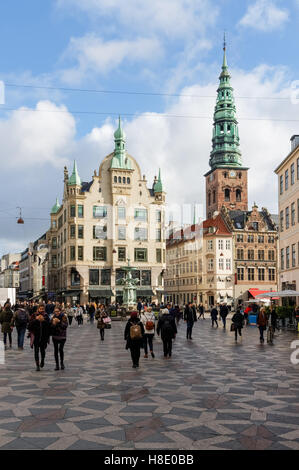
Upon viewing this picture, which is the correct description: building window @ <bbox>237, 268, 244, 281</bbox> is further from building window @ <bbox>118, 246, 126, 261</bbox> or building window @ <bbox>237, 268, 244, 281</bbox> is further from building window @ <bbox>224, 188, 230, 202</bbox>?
building window @ <bbox>224, 188, 230, 202</bbox>

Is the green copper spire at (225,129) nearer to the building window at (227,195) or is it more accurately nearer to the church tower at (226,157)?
the church tower at (226,157)

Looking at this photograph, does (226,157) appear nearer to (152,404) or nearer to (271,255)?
(271,255)

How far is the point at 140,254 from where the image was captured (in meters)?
71.4

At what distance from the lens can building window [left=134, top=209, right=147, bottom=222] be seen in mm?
71250

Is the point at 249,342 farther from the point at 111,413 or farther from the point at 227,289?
the point at 227,289

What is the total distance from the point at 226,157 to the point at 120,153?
47.9 m

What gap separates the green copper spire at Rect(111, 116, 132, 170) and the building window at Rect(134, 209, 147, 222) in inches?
242

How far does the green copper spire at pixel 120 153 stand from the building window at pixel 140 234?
341 inches

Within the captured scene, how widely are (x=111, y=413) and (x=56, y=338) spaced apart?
19.7 ft

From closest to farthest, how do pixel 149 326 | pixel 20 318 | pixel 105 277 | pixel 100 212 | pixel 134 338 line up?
pixel 134 338
pixel 149 326
pixel 20 318
pixel 105 277
pixel 100 212

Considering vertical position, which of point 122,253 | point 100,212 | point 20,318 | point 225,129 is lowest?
point 20,318

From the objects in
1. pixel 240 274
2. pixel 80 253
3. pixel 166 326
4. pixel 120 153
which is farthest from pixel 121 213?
pixel 166 326

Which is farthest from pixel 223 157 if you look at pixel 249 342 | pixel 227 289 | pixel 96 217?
pixel 249 342
